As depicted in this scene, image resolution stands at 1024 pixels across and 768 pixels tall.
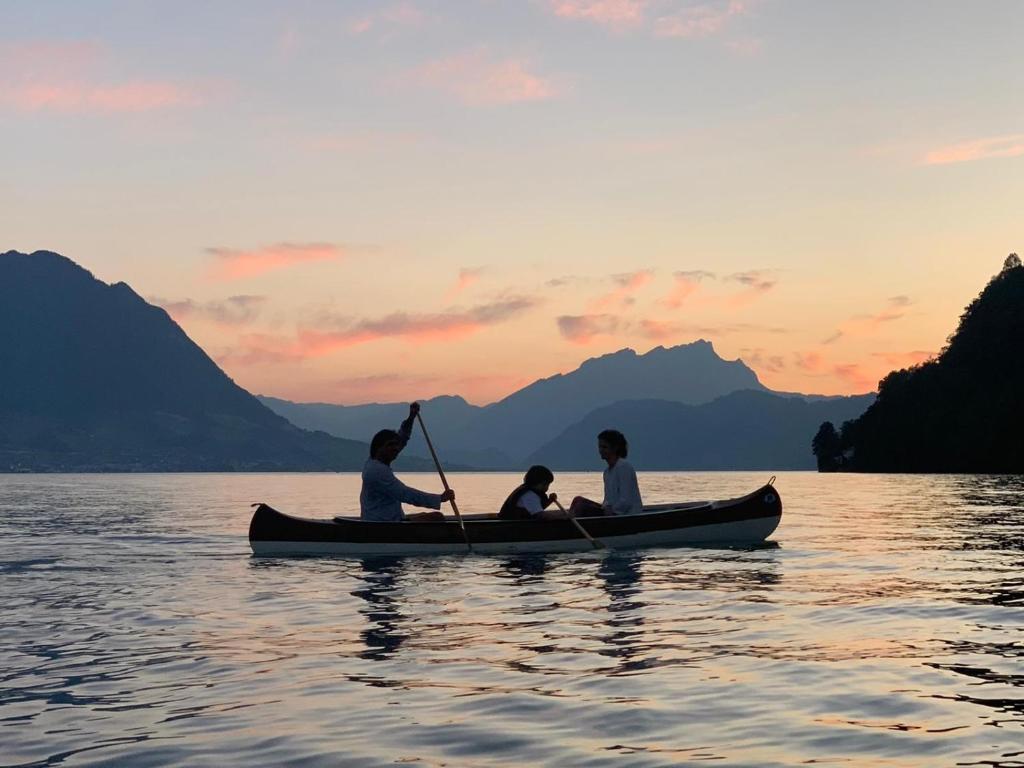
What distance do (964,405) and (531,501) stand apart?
4650 inches

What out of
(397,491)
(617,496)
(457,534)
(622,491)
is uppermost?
(397,491)

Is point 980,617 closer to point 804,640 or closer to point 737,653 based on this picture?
point 804,640

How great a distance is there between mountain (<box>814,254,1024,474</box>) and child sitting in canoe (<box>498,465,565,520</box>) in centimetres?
10563

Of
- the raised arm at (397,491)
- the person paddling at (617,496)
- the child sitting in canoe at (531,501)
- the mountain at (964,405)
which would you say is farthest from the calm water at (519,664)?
the mountain at (964,405)

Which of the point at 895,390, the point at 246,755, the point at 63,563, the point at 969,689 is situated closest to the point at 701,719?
the point at 969,689

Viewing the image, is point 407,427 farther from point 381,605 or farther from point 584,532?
point 381,605

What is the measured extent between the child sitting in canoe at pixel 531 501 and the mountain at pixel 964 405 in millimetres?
105629

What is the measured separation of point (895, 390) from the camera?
484ft

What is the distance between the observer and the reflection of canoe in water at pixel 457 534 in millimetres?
25953

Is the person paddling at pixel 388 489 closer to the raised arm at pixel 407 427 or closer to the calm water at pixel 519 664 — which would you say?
the raised arm at pixel 407 427

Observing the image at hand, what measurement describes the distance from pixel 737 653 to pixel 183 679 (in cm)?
598

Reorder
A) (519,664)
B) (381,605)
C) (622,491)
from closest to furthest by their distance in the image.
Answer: (519,664)
(381,605)
(622,491)

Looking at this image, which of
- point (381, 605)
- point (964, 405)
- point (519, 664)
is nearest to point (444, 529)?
point (381, 605)

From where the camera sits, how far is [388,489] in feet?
85.7
